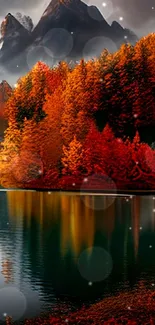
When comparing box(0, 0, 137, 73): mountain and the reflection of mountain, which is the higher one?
box(0, 0, 137, 73): mountain

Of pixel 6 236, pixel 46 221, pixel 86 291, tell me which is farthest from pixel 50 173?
pixel 86 291

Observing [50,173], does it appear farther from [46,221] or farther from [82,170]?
[46,221]

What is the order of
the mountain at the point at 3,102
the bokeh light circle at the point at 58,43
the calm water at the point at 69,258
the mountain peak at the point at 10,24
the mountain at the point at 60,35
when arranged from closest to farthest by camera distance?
the calm water at the point at 69,258 → the mountain at the point at 3,102 → the bokeh light circle at the point at 58,43 → the mountain at the point at 60,35 → the mountain peak at the point at 10,24

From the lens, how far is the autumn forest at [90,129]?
83.5m

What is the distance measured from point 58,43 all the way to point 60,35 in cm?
865

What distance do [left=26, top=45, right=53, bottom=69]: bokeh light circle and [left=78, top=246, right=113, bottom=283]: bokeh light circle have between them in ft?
474

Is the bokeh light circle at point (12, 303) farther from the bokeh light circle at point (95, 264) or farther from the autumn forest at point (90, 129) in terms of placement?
the autumn forest at point (90, 129)

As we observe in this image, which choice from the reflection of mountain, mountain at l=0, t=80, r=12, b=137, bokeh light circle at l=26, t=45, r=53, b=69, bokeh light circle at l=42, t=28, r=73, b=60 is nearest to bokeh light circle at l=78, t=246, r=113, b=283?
the reflection of mountain

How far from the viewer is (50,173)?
90312mm

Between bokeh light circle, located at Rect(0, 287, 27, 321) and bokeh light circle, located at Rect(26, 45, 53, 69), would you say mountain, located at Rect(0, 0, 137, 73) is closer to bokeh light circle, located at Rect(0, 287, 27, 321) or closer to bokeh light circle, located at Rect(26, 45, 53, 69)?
bokeh light circle, located at Rect(26, 45, 53, 69)

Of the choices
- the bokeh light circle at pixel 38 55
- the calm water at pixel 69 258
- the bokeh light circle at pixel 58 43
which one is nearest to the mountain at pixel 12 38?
the bokeh light circle at pixel 38 55

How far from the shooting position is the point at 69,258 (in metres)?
25.5

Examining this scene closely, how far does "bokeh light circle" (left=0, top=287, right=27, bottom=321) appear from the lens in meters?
17.4

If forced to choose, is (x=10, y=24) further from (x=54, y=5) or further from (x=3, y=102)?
(x=3, y=102)
